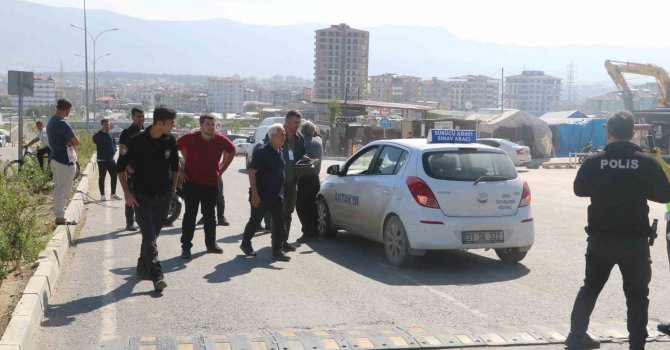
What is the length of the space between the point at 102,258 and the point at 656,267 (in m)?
6.87

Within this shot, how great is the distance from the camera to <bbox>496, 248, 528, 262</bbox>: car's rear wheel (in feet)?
31.0

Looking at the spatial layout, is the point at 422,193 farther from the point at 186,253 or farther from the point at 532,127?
the point at 532,127

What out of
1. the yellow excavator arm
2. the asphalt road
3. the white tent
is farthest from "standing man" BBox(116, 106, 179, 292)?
the yellow excavator arm

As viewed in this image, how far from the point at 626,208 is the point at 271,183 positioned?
4927 mm

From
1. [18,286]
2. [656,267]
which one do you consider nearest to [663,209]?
[656,267]

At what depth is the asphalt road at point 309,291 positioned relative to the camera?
665 centimetres

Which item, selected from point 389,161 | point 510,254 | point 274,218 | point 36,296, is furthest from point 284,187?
point 36,296

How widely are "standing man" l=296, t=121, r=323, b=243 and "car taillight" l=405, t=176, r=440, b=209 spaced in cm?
248

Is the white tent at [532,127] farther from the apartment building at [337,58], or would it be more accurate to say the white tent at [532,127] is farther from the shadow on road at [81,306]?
the apartment building at [337,58]

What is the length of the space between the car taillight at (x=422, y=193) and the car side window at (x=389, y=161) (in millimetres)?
501

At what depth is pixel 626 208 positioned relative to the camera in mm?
5461

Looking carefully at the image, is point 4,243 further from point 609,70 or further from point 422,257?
point 609,70

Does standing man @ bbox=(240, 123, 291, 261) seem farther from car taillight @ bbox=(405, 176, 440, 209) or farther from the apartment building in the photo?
the apartment building

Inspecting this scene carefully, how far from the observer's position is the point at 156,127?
787cm
